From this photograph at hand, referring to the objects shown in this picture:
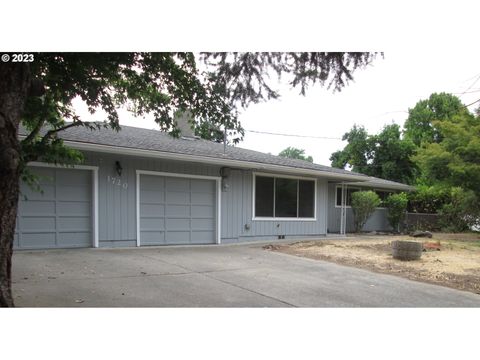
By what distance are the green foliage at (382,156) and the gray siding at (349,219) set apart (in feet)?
11.0

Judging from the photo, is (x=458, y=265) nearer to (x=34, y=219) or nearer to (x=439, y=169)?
(x=439, y=169)

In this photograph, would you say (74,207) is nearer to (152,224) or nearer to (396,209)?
(152,224)

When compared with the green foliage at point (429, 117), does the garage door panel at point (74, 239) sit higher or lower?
lower

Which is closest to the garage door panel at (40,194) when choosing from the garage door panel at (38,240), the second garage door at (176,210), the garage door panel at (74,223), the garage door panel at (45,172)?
the garage door panel at (45,172)

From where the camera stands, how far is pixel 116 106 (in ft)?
17.9

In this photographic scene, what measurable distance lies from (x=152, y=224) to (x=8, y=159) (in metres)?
6.89

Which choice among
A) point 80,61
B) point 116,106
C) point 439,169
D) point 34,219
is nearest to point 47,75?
Answer: point 80,61

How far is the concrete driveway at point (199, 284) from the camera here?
4.83m

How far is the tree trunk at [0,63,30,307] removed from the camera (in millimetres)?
3137

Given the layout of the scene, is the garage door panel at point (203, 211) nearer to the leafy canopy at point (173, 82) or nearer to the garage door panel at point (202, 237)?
the garage door panel at point (202, 237)

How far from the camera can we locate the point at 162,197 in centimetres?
1008

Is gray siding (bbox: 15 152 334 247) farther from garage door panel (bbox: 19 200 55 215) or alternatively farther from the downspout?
the downspout

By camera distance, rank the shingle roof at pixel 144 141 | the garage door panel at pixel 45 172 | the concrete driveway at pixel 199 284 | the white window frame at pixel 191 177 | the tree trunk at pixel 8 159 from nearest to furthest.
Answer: the tree trunk at pixel 8 159 < the concrete driveway at pixel 199 284 < the garage door panel at pixel 45 172 < the shingle roof at pixel 144 141 < the white window frame at pixel 191 177

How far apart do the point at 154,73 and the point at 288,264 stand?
4.79 metres
